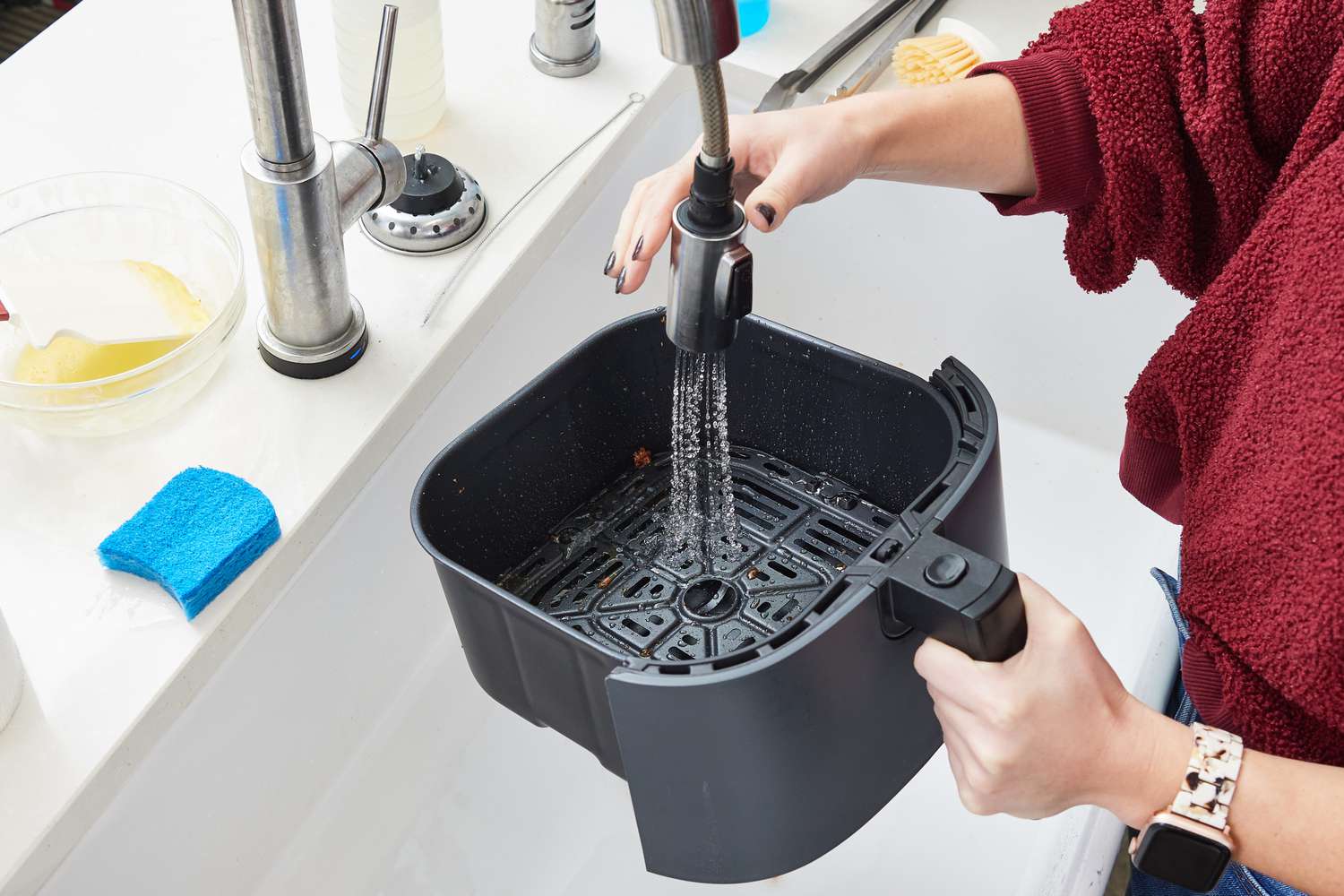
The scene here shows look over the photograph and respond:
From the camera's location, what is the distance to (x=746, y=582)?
738 mm

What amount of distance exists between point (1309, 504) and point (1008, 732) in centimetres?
17

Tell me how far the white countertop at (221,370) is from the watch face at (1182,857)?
0.44 metres

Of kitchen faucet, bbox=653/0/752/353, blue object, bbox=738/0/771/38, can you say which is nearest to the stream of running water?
kitchen faucet, bbox=653/0/752/353

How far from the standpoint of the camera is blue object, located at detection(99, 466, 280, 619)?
686mm

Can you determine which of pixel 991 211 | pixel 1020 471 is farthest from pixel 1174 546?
pixel 991 211

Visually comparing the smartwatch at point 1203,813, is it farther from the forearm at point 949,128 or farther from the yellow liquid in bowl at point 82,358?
the yellow liquid in bowl at point 82,358

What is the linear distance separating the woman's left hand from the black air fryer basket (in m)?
0.01

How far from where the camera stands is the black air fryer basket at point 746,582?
568 mm

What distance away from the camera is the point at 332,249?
0.74 m

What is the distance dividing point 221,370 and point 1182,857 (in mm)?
566

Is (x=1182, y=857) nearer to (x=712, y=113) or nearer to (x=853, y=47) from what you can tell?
(x=712, y=113)

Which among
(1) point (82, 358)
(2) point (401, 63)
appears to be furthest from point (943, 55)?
(1) point (82, 358)

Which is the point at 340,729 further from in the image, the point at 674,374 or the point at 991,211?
the point at 991,211

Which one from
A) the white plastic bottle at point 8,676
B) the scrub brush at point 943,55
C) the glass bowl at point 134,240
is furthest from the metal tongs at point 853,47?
the white plastic bottle at point 8,676
